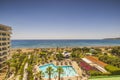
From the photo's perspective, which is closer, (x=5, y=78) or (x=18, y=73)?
(x=5, y=78)

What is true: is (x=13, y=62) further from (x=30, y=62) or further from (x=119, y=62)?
(x=119, y=62)

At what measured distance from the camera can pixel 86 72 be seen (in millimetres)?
41969

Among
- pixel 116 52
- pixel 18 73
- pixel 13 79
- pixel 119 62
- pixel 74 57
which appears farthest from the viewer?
pixel 116 52

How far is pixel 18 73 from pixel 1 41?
10.9 meters

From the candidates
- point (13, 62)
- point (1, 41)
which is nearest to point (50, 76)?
point (13, 62)

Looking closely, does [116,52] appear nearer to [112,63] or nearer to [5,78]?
[112,63]

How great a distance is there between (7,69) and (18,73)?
21.4 ft

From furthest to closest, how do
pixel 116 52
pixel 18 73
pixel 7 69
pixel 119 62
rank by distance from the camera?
pixel 116 52
pixel 119 62
pixel 7 69
pixel 18 73

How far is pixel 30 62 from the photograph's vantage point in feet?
172

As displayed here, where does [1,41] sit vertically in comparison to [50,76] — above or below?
above

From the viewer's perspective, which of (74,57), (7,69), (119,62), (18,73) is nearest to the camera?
(18,73)

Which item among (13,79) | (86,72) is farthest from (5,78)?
(86,72)

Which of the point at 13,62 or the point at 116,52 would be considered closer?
the point at 13,62

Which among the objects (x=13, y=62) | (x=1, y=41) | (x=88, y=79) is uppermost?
(x=1, y=41)
